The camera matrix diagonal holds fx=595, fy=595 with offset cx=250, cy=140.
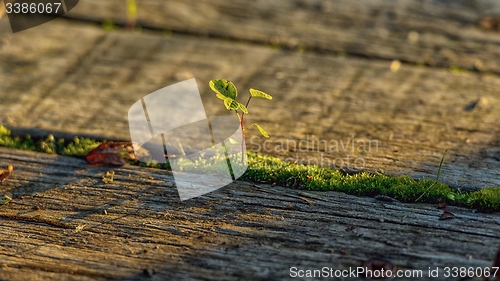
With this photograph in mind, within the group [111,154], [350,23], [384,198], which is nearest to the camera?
[384,198]

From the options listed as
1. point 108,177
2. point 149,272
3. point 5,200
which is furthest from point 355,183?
point 5,200

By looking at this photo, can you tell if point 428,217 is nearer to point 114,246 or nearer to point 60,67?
point 114,246

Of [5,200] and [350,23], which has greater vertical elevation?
[350,23]

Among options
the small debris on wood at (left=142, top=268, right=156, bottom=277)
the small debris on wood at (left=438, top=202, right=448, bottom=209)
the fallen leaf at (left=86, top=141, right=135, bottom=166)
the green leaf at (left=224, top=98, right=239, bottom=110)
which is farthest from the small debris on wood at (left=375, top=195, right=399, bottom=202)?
the fallen leaf at (left=86, top=141, right=135, bottom=166)

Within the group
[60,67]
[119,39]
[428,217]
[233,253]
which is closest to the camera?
[233,253]

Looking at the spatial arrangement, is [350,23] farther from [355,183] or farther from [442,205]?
[442,205]

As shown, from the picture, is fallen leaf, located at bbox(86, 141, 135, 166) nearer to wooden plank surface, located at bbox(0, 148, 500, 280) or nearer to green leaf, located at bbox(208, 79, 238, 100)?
wooden plank surface, located at bbox(0, 148, 500, 280)

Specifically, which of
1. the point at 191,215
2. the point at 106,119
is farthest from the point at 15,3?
the point at 191,215
